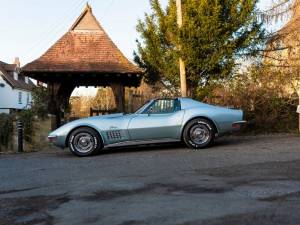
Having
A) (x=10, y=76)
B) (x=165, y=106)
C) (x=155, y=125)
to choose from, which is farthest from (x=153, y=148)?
(x=10, y=76)

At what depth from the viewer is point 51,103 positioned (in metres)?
18.5

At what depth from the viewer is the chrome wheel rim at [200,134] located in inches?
483

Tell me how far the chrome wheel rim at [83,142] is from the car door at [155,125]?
0.94 metres

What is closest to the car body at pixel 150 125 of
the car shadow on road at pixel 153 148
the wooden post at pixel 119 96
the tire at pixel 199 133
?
the tire at pixel 199 133

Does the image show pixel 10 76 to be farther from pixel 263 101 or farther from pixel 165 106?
pixel 165 106

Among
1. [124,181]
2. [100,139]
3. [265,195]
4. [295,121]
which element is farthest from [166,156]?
[295,121]

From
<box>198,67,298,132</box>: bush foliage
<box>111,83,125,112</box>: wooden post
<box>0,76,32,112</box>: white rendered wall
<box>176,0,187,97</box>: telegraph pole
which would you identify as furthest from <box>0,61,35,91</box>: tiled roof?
<box>198,67,298,132</box>: bush foliage

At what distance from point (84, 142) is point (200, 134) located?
8.98 ft

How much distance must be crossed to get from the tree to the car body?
16.9ft

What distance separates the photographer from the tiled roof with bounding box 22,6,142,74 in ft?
58.7

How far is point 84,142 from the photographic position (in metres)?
12.1

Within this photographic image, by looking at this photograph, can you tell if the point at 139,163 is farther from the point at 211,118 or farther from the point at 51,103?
the point at 51,103

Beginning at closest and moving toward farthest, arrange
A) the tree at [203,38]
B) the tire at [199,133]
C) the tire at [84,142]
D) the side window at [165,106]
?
the tire at [84,142] → the tire at [199,133] → the side window at [165,106] → the tree at [203,38]

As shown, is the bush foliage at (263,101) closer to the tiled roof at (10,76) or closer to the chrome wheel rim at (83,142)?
the chrome wheel rim at (83,142)
